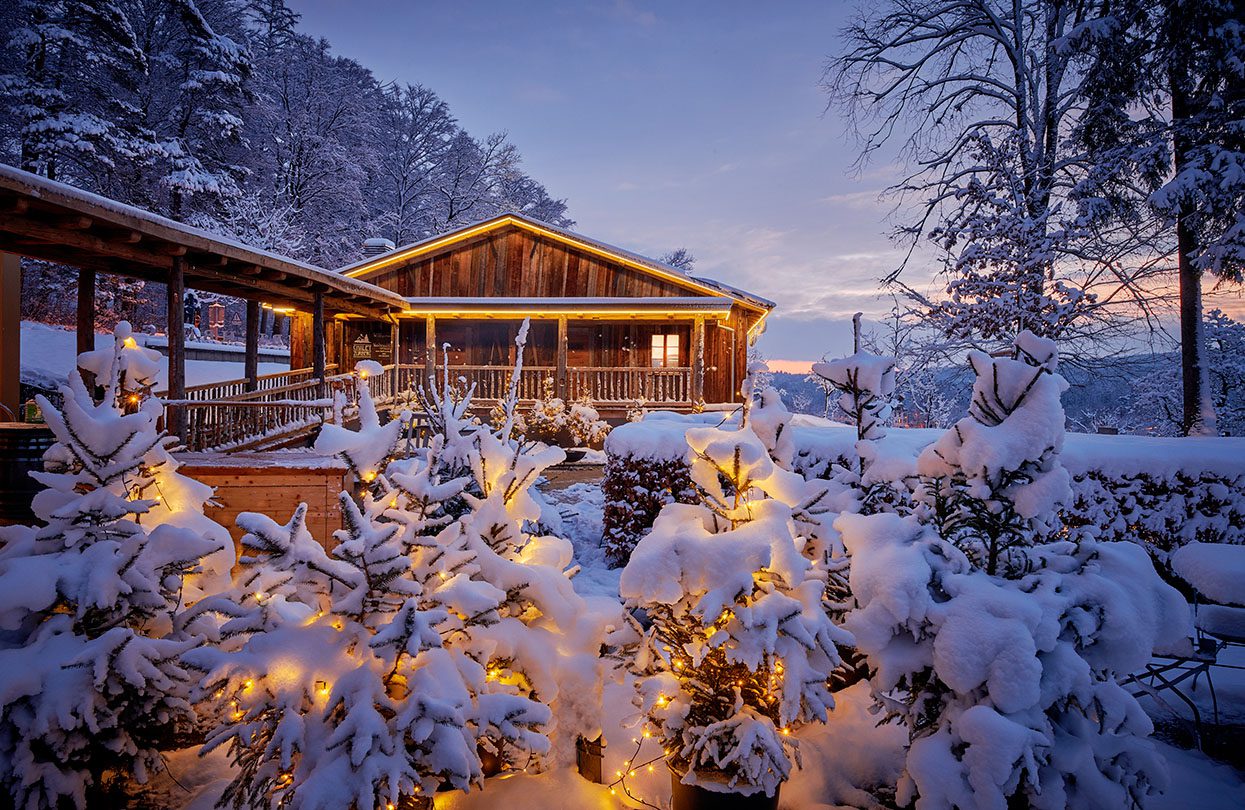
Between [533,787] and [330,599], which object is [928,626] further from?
[330,599]

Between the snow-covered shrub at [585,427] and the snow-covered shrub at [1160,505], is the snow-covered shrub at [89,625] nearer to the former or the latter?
the snow-covered shrub at [1160,505]

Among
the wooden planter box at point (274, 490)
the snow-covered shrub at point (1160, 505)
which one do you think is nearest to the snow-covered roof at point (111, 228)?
the wooden planter box at point (274, 490)

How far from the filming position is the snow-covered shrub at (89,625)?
103 inches

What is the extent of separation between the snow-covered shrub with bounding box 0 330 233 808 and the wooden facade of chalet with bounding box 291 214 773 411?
13.1m

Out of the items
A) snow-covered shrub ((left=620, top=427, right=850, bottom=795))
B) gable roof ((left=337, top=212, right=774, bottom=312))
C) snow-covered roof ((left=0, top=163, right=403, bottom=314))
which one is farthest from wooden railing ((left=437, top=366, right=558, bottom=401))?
snow-covered shrub ((left=620, top=427, right=850, bottom=795))

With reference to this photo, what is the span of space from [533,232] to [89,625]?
53.1ft

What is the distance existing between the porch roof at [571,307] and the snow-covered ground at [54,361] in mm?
6842

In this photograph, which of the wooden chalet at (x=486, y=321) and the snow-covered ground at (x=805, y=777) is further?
the wooden chalet at (x=486, y=321)

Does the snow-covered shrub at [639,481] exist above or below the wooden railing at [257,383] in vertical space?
below

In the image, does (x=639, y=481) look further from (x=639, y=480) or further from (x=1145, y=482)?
(x=1145, y=482)

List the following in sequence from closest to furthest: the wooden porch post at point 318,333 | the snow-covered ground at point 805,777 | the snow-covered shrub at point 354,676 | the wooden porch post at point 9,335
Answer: the snow-covered shrub at point 354,676
the snow-covered ground at point 805,777
the wooden porch post at point 9,335
the wooden porch post at point 318,333

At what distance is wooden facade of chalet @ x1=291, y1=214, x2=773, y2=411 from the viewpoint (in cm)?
1691

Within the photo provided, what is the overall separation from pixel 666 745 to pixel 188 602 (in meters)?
2.96

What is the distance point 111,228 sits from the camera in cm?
735
